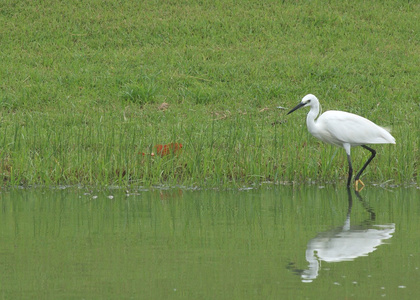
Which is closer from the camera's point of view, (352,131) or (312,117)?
(352,131)

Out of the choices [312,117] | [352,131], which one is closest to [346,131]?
[352,131]

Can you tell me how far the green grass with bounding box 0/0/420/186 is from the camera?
28.4 feet

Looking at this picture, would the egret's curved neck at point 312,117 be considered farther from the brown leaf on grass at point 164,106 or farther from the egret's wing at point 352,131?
the brown leaf on grass at point 164,106

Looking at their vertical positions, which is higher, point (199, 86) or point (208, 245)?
point (199, 86)

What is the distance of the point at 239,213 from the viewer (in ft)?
22.0

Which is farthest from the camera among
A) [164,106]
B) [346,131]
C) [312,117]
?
[164,106]

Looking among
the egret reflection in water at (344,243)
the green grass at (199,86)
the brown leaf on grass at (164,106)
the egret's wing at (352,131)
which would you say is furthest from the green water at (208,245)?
the brown leaf on grass at (164,106)

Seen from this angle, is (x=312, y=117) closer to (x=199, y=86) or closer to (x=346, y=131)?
(x=346, y=131)

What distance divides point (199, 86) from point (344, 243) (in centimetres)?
839

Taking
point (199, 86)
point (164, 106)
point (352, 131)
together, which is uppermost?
point (199, 86)

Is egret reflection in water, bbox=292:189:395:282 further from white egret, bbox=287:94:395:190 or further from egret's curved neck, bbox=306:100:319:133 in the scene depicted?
egret's curved neck, bbox=306:100:319:133

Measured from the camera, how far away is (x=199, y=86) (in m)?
13.5

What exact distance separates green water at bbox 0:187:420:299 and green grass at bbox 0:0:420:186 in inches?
29.5

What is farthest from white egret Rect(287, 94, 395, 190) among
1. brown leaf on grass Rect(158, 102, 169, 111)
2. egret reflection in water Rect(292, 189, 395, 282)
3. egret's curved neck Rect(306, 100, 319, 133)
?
brown leaf on grass Rect(158, 102, 169, 111)
